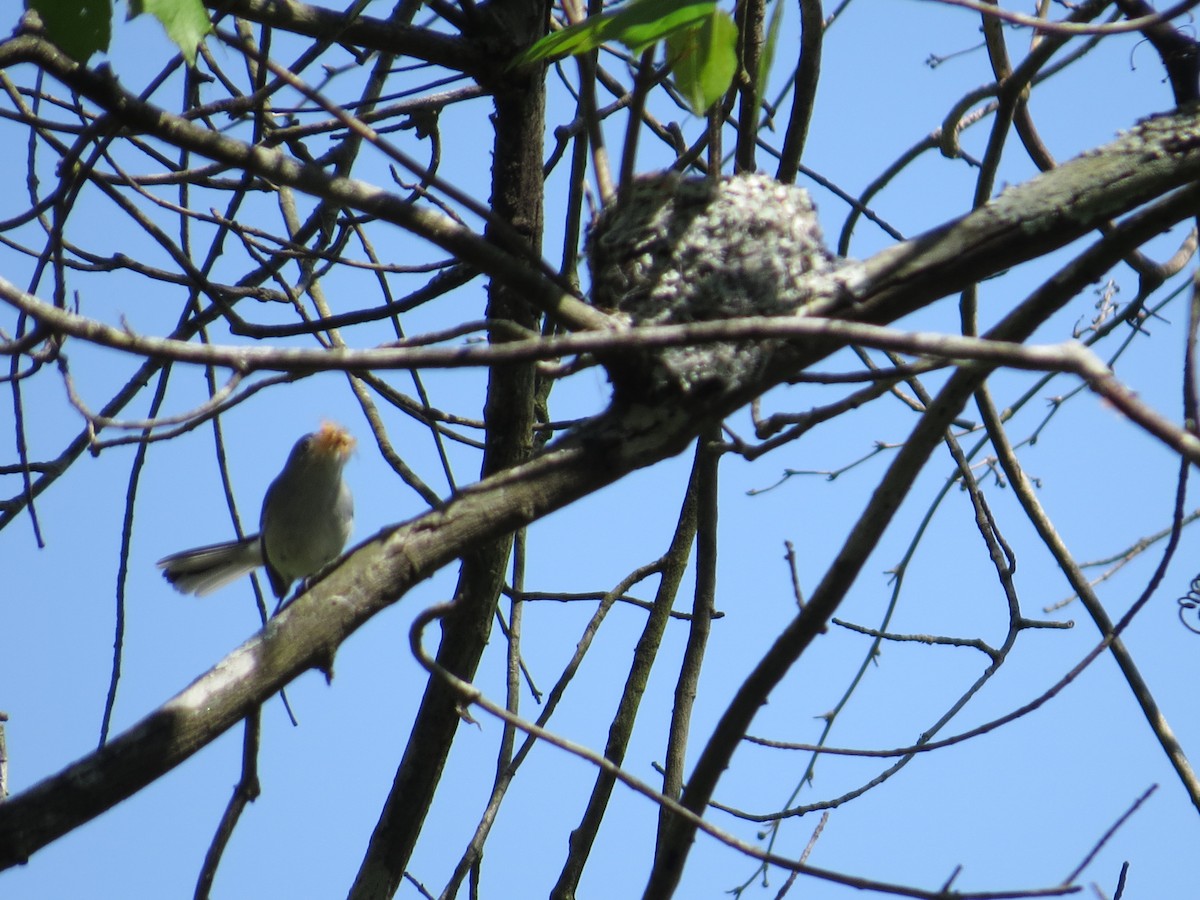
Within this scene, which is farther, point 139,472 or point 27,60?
point 139,472

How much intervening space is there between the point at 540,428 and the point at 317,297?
832 mm

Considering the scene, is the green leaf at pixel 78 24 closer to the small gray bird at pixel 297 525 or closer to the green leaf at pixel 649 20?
the green leaf at pixel 649 20

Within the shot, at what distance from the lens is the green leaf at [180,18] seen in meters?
1.50

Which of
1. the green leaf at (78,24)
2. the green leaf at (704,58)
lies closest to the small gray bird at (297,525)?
the green leaf at (704,58)

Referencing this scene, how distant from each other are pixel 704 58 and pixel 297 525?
4.76 m

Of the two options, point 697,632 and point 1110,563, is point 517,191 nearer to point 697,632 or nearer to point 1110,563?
point 697,632

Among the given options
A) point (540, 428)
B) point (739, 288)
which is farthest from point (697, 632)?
point (739, 288)

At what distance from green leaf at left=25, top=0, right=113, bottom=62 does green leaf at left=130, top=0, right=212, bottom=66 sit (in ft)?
0.16

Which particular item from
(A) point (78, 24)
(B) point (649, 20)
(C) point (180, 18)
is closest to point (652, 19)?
(B) point (649, 20)

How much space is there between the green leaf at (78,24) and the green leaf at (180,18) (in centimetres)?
5

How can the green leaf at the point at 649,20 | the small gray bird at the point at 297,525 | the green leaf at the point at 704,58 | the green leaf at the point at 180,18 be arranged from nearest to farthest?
the green leaf at the point at 180,18 < the green leaf at the point at 649,20 < the green leaf at the point at 704,58 < the small gray bird at the point at 297,525

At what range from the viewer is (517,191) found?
2.70 m

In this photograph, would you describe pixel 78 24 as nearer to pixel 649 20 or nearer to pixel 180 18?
pixel 180 18

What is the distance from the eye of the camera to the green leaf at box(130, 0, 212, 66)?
150 cm
